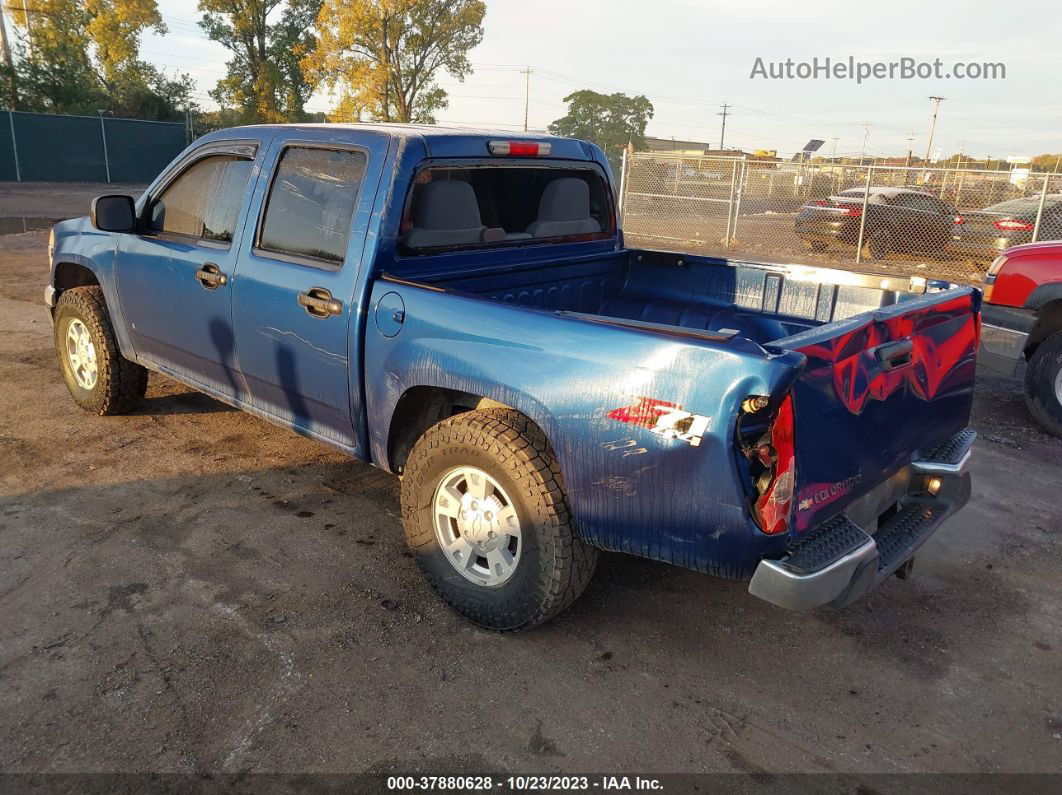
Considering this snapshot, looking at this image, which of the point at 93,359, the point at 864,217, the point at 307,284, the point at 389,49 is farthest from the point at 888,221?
the point at 389,49

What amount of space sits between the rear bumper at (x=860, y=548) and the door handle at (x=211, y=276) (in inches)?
117

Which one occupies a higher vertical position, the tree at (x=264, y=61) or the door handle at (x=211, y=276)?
the tree at (x=264, y=61)

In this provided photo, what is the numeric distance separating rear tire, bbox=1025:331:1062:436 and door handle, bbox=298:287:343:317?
5227 mm

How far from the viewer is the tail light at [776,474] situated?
8.21 feet

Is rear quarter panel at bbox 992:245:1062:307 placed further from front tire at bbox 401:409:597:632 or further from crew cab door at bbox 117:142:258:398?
crew cab door at bbox 117:142:258:398

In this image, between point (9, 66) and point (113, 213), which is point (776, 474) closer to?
point (113, 213)

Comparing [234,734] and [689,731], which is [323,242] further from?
[689,731]

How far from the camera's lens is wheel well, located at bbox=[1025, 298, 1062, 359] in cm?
608

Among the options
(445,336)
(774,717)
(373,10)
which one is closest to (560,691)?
(774,717)

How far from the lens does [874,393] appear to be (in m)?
2.86

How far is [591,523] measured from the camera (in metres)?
2.86

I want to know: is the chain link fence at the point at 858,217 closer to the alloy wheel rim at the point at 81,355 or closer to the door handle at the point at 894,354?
the door handle at the point at 894,354

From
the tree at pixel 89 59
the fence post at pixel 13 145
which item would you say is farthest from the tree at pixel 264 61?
the fence post at pixel 13 145

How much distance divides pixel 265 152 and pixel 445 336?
5.49 feet
